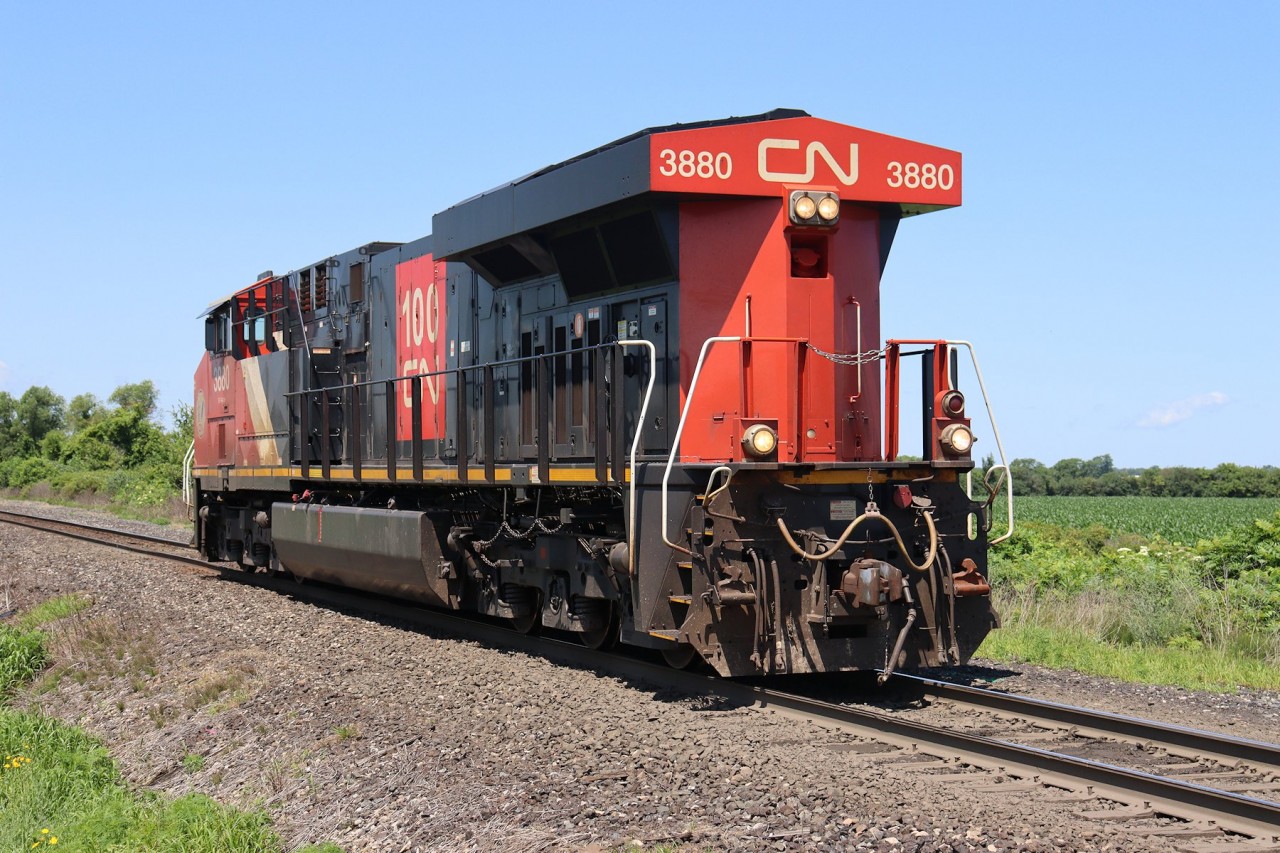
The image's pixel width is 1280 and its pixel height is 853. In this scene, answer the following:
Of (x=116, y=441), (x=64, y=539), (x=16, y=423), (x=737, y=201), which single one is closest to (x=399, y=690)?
(x=737, y=201)

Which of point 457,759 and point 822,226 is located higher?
point 822,226

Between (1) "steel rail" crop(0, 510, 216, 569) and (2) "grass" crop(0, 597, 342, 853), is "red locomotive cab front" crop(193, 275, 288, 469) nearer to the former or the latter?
(1) "steel rail" crop(0, 510, 216, 569)

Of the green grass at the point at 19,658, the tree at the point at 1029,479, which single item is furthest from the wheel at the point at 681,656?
the tree at the point at 1029,479

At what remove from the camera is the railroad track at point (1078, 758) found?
4887 millimetres

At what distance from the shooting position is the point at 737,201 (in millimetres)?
7789

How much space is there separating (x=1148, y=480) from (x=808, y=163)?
63140 mm

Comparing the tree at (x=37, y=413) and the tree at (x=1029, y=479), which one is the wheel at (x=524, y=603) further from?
the tree at (x=37, y=413)

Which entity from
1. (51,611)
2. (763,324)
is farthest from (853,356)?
(51,611)

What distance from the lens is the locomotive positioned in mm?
7152

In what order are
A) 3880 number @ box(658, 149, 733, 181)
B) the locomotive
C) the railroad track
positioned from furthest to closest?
3880 number @ box(658, 149, 733, 181)
the locomotive
the railroad track

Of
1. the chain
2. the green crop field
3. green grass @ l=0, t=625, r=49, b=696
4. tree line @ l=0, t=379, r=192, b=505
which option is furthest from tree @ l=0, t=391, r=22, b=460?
the chain

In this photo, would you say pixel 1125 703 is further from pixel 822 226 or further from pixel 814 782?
pixel 822 226

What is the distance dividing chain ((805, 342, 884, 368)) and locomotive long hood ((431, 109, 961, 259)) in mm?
1018

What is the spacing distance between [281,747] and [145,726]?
6.31 feet
